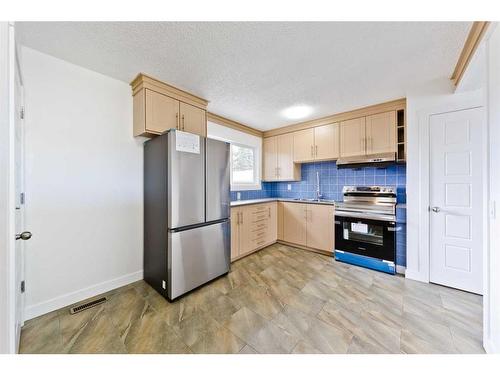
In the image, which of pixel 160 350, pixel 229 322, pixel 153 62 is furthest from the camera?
pixel 153 62

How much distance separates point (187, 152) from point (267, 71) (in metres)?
1.20

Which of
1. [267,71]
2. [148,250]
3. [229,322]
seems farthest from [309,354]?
[267,71]

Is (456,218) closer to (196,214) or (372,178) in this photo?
(372,178)

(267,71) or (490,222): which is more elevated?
(267,71)

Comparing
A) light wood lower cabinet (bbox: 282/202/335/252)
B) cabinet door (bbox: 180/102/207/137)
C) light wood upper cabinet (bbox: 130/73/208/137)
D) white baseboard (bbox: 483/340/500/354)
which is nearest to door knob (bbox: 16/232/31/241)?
light wood upper cabinet (bbox: 130/73/208/137)

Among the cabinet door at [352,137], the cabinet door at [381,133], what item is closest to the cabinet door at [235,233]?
the cabinet door at [352,137]

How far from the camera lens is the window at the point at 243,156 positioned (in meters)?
3.51

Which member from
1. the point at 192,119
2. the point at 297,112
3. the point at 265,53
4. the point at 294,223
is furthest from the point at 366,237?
the point at 192,119

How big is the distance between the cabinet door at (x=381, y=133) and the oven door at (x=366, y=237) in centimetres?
107

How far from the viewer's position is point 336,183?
358cm

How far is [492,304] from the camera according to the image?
→ 4.12 feet

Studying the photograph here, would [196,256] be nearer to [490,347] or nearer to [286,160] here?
[490,347]

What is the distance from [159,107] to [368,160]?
2928 mm

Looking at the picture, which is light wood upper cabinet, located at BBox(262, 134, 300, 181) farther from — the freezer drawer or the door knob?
the door knob
